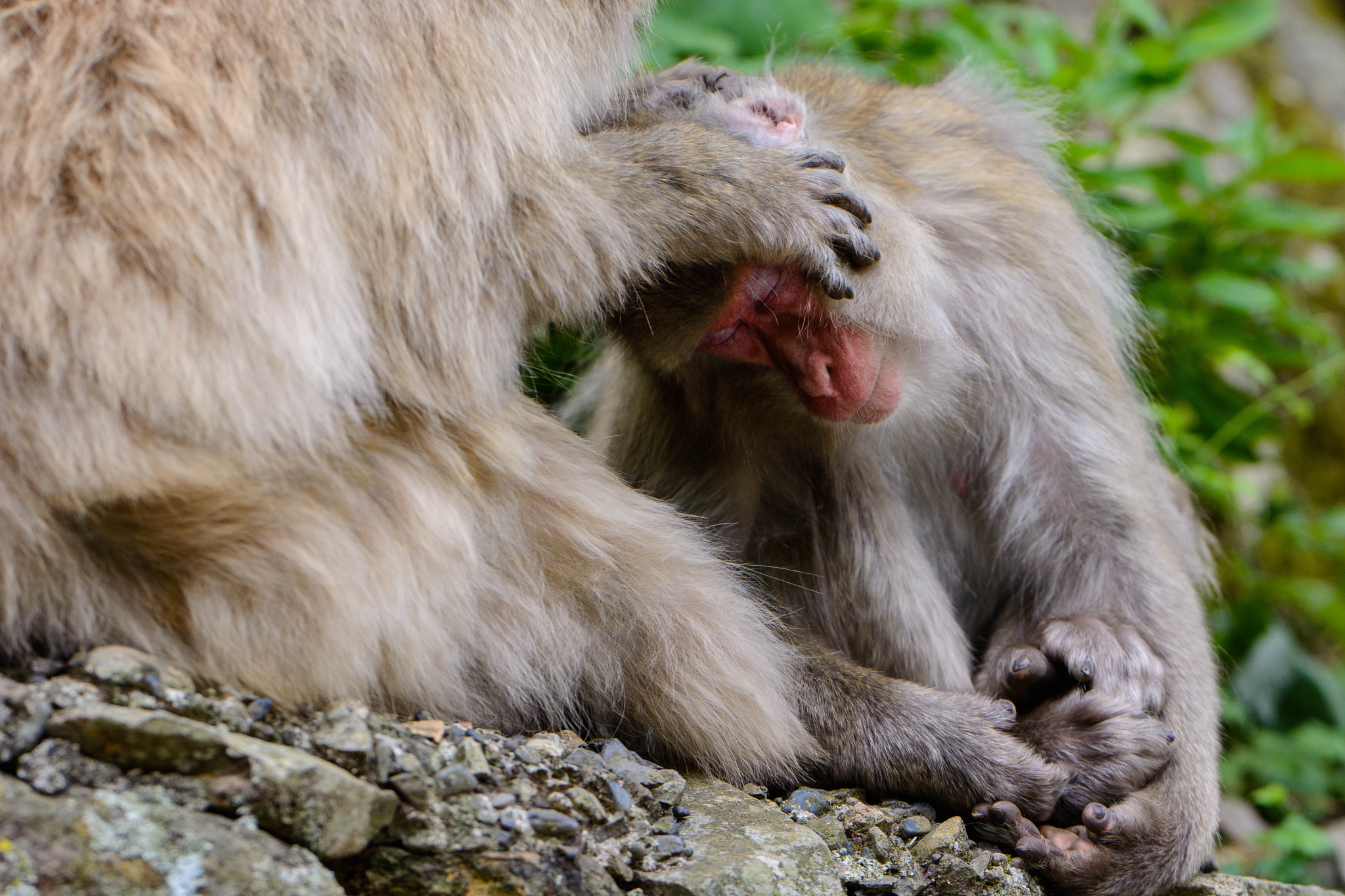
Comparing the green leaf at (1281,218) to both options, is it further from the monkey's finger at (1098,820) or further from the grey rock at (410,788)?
the grey rock at (410,788)

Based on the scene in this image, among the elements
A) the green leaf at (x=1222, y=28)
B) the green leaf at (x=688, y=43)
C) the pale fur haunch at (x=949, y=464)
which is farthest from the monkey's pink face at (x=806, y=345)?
the green leaf at (x=1222, y=28)

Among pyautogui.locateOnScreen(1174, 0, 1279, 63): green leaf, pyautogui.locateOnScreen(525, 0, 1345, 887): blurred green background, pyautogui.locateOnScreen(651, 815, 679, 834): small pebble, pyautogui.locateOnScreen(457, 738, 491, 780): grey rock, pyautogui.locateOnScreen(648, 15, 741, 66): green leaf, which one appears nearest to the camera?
pyautogui.locateOnScreen(457, 738, 491, 780): grey rock

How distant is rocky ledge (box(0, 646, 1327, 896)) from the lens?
136 centimetres

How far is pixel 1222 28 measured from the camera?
416cm

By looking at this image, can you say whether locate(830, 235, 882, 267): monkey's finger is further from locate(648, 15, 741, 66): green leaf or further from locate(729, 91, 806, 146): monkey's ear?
locate(648, 15, 741, 66): green leaf

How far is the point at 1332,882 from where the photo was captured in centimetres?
407

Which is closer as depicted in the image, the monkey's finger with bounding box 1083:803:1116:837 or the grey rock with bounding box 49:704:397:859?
the grey rock with bounding box 49:704:397:859

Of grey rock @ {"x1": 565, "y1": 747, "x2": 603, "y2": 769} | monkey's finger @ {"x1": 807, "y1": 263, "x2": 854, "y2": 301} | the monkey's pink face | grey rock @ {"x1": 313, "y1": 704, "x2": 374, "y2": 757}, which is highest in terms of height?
monkey's finger @ {"x1": 807, "y1": 263, "x2": 854, "y2": 301}

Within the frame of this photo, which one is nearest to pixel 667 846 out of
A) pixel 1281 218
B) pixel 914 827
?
pixel 914 827

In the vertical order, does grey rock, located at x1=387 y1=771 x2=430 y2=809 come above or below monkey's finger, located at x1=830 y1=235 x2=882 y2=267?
below

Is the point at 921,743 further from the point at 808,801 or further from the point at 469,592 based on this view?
the point at 469,592

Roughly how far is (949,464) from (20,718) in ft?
6.29

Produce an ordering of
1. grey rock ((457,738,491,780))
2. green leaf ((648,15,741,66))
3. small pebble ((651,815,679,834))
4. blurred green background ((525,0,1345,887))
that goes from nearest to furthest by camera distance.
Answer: grey rock ((457,738,491,780)) → small pebble ((651,815,679,834)) → green leaf ((648,15,741,66)) → blurred green background ((525,0,1345,887))

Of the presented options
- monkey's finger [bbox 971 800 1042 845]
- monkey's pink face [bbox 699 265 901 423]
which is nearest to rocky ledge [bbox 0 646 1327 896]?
monkey's finger [bbox 971 800 1042 845]
